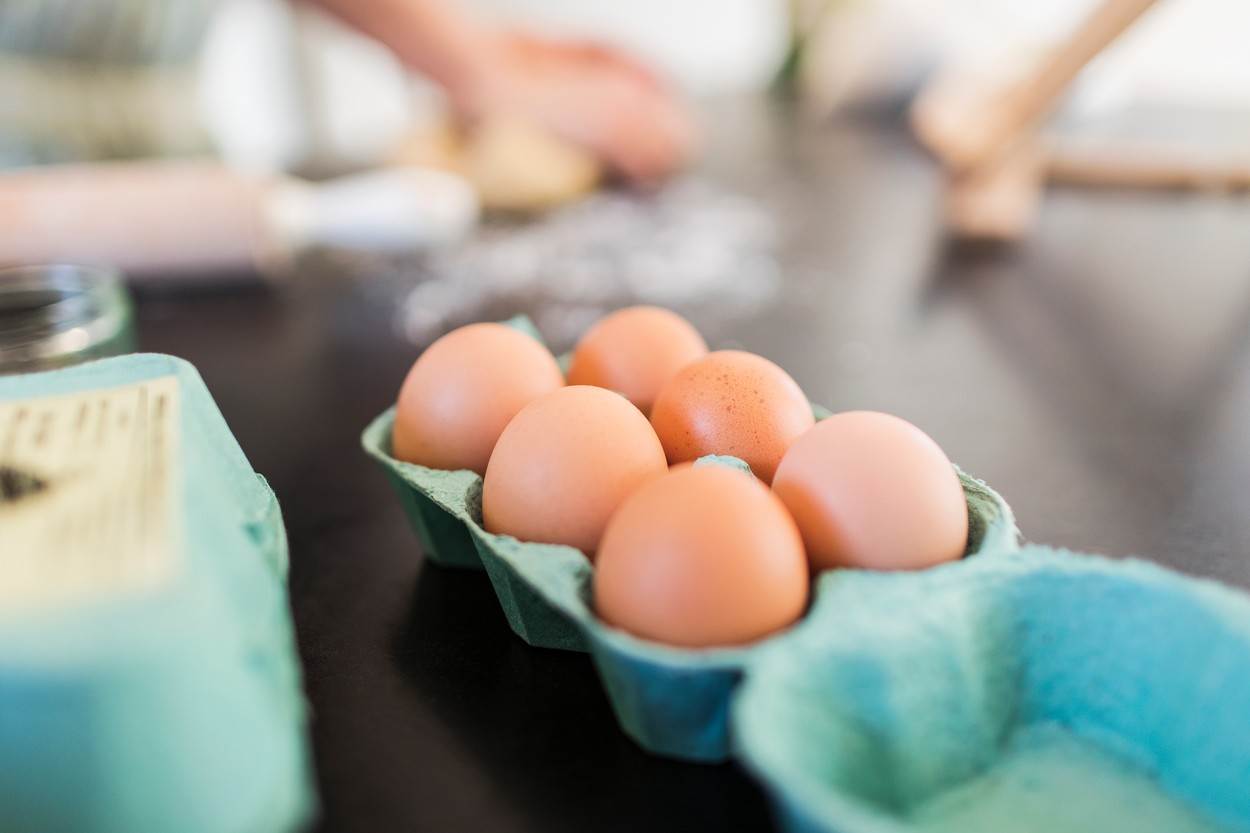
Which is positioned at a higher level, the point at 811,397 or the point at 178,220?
the point at 178,220

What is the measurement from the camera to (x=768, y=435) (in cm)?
49

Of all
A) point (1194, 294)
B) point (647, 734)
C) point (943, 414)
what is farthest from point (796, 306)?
point (647, 734)

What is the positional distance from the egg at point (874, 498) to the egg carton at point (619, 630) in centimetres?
3

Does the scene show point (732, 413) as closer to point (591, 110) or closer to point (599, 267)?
point (599, 267)

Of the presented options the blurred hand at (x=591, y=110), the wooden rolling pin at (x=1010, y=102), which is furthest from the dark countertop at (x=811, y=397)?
the blurred hand at (x=591, y=110)

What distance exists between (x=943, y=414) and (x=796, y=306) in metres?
0.31

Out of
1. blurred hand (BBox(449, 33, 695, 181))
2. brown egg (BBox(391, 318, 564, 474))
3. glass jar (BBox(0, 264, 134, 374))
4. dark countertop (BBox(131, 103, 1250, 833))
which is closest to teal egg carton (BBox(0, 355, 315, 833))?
dark countertop (BBox(131, 103, 1250, 833))

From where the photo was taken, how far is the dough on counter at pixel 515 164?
1458 millimetres

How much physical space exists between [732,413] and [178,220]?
0.90 metres

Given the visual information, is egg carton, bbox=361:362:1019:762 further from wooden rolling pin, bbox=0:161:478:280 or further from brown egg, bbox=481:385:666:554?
wooden rolling pin, bbox=0:161:478:280

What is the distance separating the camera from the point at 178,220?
1122 mm

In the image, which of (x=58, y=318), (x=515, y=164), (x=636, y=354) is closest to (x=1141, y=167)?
(x=515, y=164)

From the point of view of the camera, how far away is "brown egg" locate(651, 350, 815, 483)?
0.49 metres

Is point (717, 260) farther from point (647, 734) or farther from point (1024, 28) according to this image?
point (1024, 28)
